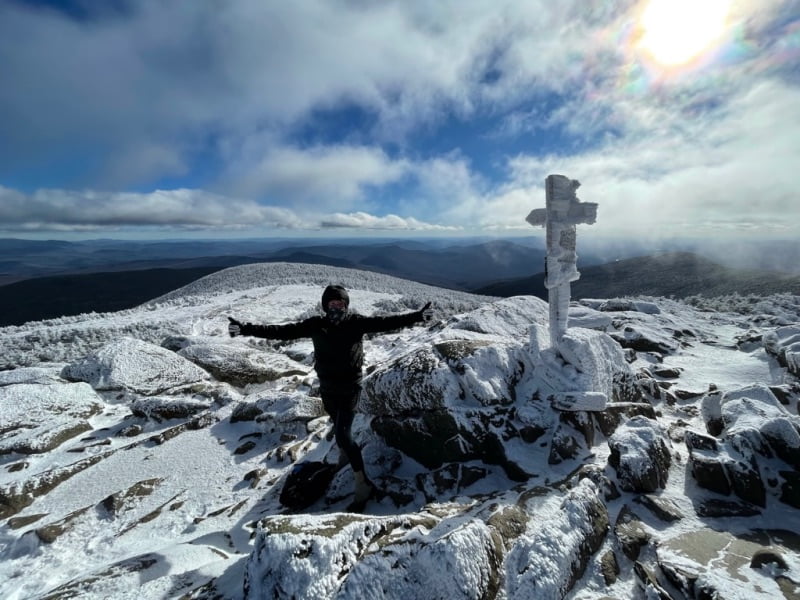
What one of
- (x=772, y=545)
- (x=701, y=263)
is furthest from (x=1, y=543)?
(x=701, y=263)

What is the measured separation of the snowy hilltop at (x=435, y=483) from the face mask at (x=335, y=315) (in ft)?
9.88

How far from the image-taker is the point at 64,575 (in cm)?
654

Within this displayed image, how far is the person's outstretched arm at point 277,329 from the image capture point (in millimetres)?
6611

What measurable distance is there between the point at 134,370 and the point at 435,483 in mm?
16727

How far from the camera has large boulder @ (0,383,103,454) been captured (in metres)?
11.9

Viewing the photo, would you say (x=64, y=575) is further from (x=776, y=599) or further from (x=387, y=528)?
(x=776, y=599)

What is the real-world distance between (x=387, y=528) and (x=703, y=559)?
438 cm

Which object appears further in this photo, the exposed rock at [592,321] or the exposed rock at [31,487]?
the exposed rock at [592,321]

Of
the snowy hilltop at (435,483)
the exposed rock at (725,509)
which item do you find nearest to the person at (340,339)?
the snowy hilltop at (435,483)

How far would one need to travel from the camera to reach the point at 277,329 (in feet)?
21.9

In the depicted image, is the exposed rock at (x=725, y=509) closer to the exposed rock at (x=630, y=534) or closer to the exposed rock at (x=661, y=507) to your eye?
the exposed rock at (x=661, y=507)

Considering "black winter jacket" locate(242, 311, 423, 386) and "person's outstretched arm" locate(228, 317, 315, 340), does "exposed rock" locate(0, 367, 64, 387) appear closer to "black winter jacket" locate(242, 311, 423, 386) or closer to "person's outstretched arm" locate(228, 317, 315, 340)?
"person's outstretched arm" locate(228, 317, 315, 340)

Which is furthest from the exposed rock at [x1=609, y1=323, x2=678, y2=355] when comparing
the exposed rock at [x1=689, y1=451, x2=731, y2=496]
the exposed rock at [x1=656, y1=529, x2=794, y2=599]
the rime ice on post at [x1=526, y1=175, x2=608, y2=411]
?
the exposed rock at [x1=656, y1=529, x2=794, y2=599]

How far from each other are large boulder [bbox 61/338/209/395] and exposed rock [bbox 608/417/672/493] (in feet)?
57.6
